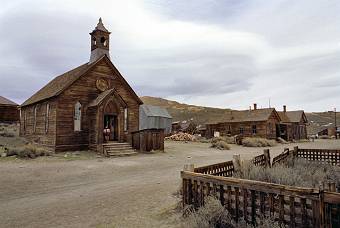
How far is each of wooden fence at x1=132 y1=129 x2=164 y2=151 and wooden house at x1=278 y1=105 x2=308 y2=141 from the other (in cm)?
3046

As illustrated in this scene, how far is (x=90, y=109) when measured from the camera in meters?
21.9

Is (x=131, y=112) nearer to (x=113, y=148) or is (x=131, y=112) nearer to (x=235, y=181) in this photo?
(x=113, y=148)

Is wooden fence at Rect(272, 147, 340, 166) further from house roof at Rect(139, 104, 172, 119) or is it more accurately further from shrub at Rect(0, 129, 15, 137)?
house roof at Rect(139, 104, 172, 119)

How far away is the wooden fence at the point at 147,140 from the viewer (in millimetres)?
22281

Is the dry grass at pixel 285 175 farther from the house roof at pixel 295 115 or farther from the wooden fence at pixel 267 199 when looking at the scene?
the house roof at pixel 295 115

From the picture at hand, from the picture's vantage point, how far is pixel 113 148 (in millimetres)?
20578

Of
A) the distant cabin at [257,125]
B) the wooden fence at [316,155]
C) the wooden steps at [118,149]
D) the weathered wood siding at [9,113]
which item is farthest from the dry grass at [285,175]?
the weathered wood siding at [9,113]

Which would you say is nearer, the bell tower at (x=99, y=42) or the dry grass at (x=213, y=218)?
the dry grass at (x=213, y=218)

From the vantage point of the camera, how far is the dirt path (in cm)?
612

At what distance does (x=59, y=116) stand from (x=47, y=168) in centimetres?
749

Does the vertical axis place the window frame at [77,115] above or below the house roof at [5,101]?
below

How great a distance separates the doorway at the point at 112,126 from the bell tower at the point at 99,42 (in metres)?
5.34

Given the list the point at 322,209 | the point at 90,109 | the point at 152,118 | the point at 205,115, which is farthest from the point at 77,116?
the point at 205,115

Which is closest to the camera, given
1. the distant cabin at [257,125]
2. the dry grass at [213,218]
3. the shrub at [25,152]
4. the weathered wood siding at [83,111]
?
the dry grass at [213,218]
